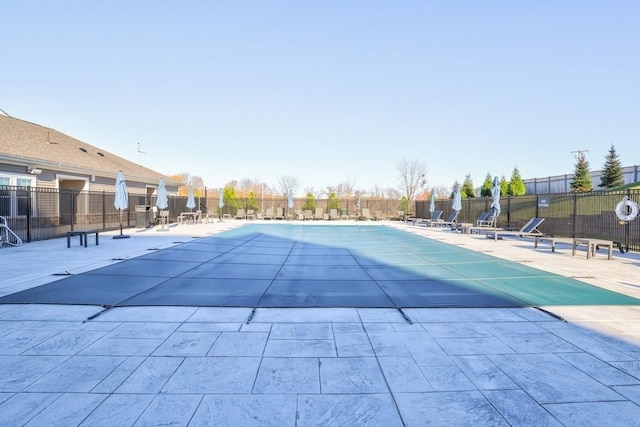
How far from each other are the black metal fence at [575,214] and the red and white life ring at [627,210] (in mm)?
1526

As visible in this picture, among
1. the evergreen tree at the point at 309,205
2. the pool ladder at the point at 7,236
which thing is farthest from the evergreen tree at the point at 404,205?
Result: the pool ladder at the point at 7,236

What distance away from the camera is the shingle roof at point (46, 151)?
12.6 metres

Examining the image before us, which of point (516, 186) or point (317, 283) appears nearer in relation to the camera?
point (317, 283)

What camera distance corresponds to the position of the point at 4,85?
17.8 metres

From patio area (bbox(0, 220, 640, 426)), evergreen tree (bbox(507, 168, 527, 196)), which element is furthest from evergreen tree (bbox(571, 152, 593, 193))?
patio area (bbox(0, 220, 640, 426))

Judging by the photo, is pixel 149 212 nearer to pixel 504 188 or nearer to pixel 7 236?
pixel 7 236

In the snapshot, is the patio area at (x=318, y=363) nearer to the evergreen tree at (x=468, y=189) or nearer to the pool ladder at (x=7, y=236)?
the pool ladder at (x=7, y=236)

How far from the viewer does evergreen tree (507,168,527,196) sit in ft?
85.1

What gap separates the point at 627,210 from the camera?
361 inches

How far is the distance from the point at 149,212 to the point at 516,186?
25.1 m

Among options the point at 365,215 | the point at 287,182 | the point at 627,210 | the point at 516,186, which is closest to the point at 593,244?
the point at 627,210

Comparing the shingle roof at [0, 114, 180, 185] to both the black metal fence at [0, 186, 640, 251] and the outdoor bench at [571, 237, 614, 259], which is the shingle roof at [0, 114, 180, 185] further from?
the outdoor bench at [571, 237, 614, 259]

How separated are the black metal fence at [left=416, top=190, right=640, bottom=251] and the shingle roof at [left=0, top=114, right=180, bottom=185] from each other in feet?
63.2

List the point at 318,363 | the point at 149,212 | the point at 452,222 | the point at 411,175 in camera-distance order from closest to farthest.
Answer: the point at 318,363, the point at 452,222, the point at 149,212, the point at 411,175
